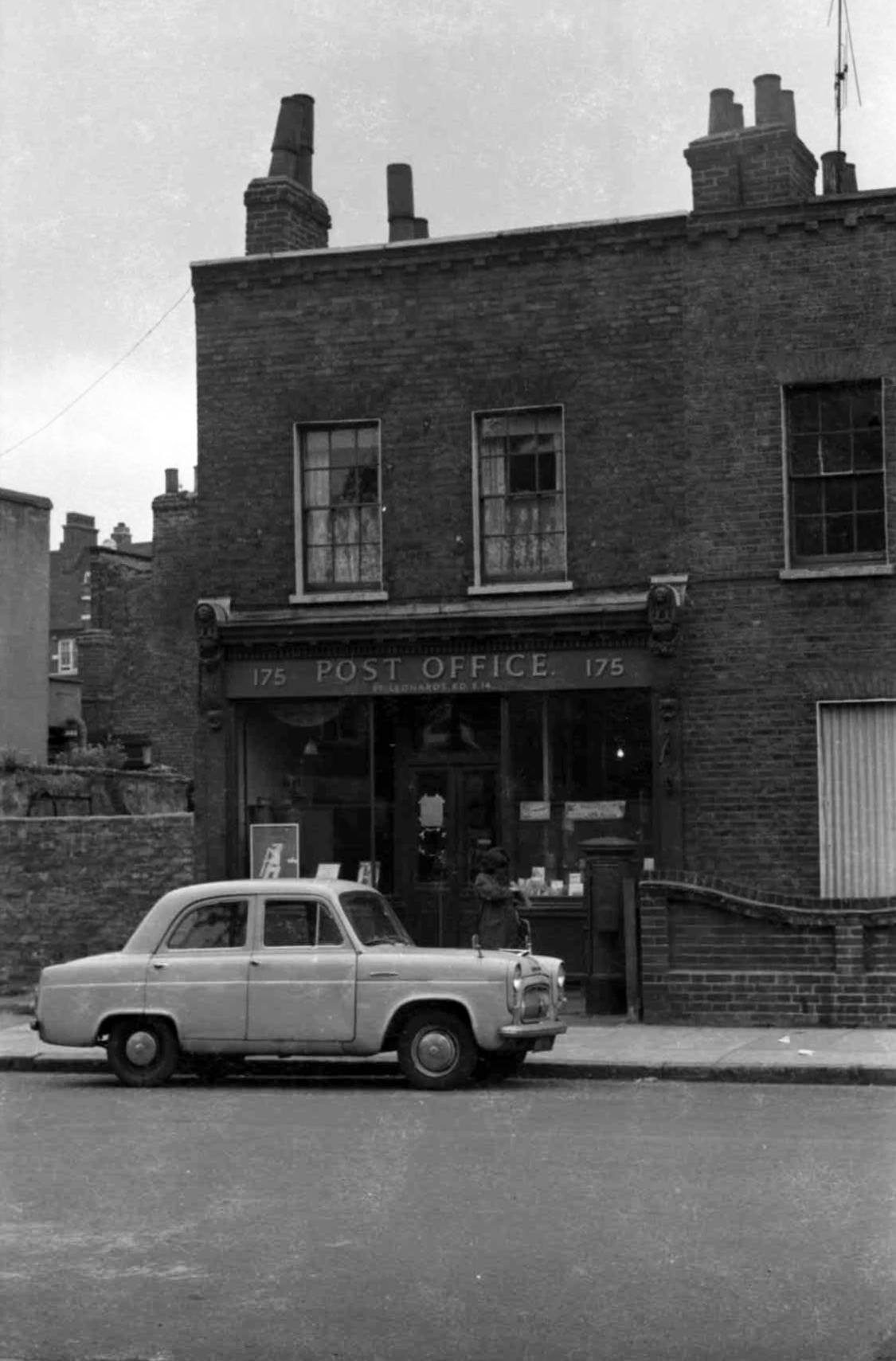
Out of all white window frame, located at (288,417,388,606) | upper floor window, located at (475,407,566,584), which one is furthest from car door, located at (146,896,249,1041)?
upper floor window, located at (475,407,566,584)

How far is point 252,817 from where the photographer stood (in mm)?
21406

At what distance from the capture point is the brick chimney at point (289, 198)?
864 inches

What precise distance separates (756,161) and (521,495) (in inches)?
166

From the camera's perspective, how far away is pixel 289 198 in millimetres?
22031

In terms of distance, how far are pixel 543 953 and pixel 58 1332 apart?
Answer: 13.3 m

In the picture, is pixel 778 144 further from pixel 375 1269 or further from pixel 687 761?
pixel 375 1269

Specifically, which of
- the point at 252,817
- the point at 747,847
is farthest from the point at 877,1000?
the point at 252,817

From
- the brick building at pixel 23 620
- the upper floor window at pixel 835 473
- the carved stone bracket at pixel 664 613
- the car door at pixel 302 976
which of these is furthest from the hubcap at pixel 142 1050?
the brick building at pixel 23 620

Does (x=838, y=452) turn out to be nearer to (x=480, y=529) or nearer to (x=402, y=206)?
(x=480, y=529)

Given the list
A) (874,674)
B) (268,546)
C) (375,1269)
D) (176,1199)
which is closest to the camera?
(375,1269)

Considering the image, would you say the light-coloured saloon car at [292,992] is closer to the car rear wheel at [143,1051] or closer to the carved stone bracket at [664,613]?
the car rear wheel at [143,1051]

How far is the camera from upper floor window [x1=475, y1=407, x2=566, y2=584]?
2045cm

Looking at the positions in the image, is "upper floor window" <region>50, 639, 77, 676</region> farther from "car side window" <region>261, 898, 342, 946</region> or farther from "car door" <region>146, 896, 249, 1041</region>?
"car side window" <region>261, 898, 342, 946</region>

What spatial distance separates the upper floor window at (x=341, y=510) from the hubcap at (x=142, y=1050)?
767cm
